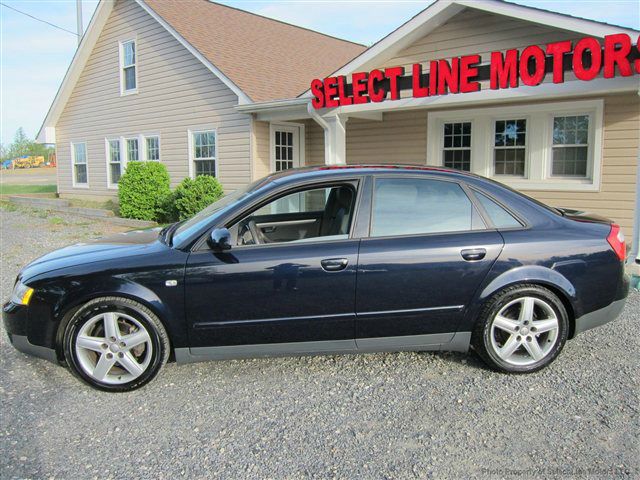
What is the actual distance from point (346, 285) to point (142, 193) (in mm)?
11190

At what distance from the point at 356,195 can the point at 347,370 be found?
4.39 feet

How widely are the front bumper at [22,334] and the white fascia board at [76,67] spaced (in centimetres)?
1470

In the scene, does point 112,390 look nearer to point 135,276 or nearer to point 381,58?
point 135,276

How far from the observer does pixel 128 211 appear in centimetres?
1370

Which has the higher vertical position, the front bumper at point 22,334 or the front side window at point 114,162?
the front side window at point 114,162

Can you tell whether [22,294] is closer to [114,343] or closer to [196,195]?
[114,343]

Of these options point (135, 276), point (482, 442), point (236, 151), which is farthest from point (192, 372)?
point (236, 151)

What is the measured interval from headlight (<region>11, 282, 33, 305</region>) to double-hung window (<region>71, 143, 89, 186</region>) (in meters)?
15.1

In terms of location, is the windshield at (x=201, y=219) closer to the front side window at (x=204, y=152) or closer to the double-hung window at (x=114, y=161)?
the front side window at (x=204, y=152)

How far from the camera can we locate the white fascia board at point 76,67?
15971mm

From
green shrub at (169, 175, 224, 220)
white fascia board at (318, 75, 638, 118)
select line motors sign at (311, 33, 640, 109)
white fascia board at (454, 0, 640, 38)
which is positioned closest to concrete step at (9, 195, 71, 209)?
green shrub at (169, 175, 224, 220)

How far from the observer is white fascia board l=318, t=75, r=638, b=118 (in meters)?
7.23

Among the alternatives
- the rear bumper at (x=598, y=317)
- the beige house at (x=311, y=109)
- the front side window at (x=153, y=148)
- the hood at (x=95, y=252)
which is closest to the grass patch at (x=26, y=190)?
the beige house at (x=311, y=109)

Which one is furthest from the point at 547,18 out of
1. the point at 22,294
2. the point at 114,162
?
the point at 114,162
